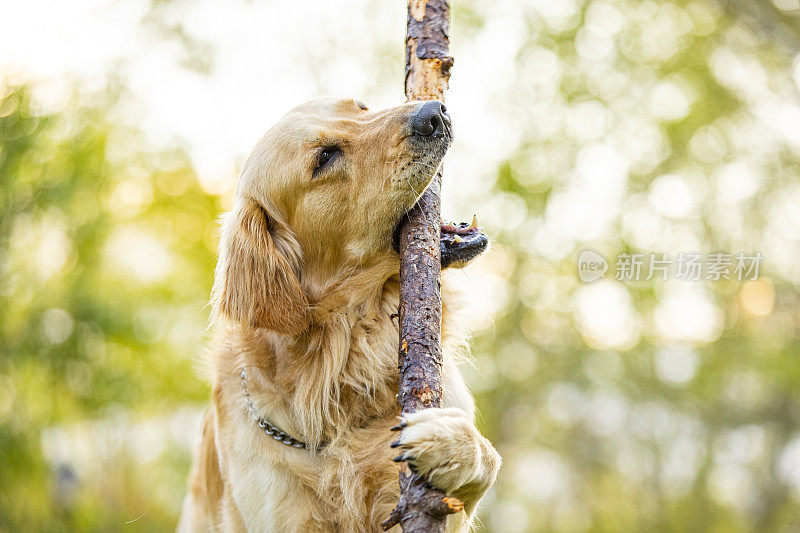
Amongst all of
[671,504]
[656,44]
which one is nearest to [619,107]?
[656,44]

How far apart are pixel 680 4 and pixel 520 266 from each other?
6079 mm

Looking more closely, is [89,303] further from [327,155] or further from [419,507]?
[419,507]

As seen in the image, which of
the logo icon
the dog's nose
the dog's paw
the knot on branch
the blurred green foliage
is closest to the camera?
the knot on branch

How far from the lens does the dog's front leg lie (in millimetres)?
2123

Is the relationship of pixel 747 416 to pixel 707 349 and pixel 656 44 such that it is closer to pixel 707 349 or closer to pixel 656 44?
pixel 707 349

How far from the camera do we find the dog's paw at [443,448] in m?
2.12

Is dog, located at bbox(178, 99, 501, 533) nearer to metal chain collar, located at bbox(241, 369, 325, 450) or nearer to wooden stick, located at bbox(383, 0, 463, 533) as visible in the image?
metal chain collar, located at bbox(241, 369, 325, 450)

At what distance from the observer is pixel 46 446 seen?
1082 centimetres

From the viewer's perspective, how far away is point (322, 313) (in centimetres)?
312

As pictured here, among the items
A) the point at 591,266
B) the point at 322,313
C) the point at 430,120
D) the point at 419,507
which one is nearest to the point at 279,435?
the point at 322,313

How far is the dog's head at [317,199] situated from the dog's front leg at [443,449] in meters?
0.97

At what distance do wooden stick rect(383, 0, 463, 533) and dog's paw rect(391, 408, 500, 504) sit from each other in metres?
0.04

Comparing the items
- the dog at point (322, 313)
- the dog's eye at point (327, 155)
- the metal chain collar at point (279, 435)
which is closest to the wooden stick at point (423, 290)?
the dog at point (322, 313)

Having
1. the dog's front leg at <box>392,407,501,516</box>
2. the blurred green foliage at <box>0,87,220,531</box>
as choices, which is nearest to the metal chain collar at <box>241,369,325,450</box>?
the dog's front leg at <box>392,407,501,516</box>
